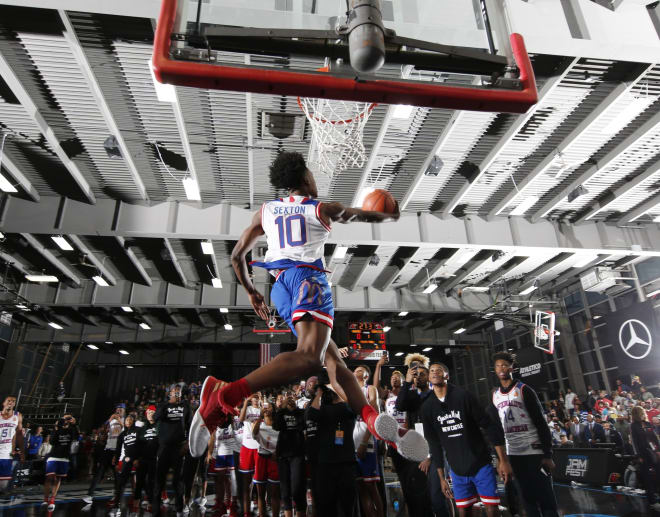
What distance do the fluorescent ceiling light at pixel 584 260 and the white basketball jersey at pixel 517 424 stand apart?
1160cm

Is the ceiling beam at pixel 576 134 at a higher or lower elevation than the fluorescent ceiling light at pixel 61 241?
higher

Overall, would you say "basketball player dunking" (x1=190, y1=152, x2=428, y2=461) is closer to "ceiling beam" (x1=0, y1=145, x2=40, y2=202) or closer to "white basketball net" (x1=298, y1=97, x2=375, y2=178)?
"white basketball net" (x1=298, y1=97, x2=375, y2=178)

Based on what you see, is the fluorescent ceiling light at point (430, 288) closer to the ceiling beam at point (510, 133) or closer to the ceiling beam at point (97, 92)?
the ceiling beam at point (510, 133)

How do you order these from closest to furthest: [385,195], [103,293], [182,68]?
[182,68]
[385,195]
[103,293]

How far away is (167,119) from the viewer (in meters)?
8.40

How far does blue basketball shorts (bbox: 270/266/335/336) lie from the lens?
2.78m

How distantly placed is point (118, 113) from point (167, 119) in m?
0.88

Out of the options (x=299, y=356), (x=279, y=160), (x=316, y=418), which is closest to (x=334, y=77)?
(x=279, y=160)

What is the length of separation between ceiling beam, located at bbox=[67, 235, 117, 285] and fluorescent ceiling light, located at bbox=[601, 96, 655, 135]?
13.6 metres

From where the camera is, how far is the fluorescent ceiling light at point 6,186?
9711mm

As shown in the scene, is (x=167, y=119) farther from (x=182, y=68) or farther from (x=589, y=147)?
(x=589, y=147)

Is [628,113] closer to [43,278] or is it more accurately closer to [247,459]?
[247,459]

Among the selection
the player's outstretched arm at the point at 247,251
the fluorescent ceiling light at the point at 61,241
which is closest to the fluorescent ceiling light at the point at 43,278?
the fluorescent ceiling light at the point at 61,241

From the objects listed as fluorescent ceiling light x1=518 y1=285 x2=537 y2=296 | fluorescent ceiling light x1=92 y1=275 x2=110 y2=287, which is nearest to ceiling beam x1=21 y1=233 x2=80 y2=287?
fluorescent ceiling light x1=92 y1=275 x2=110 y2=287
